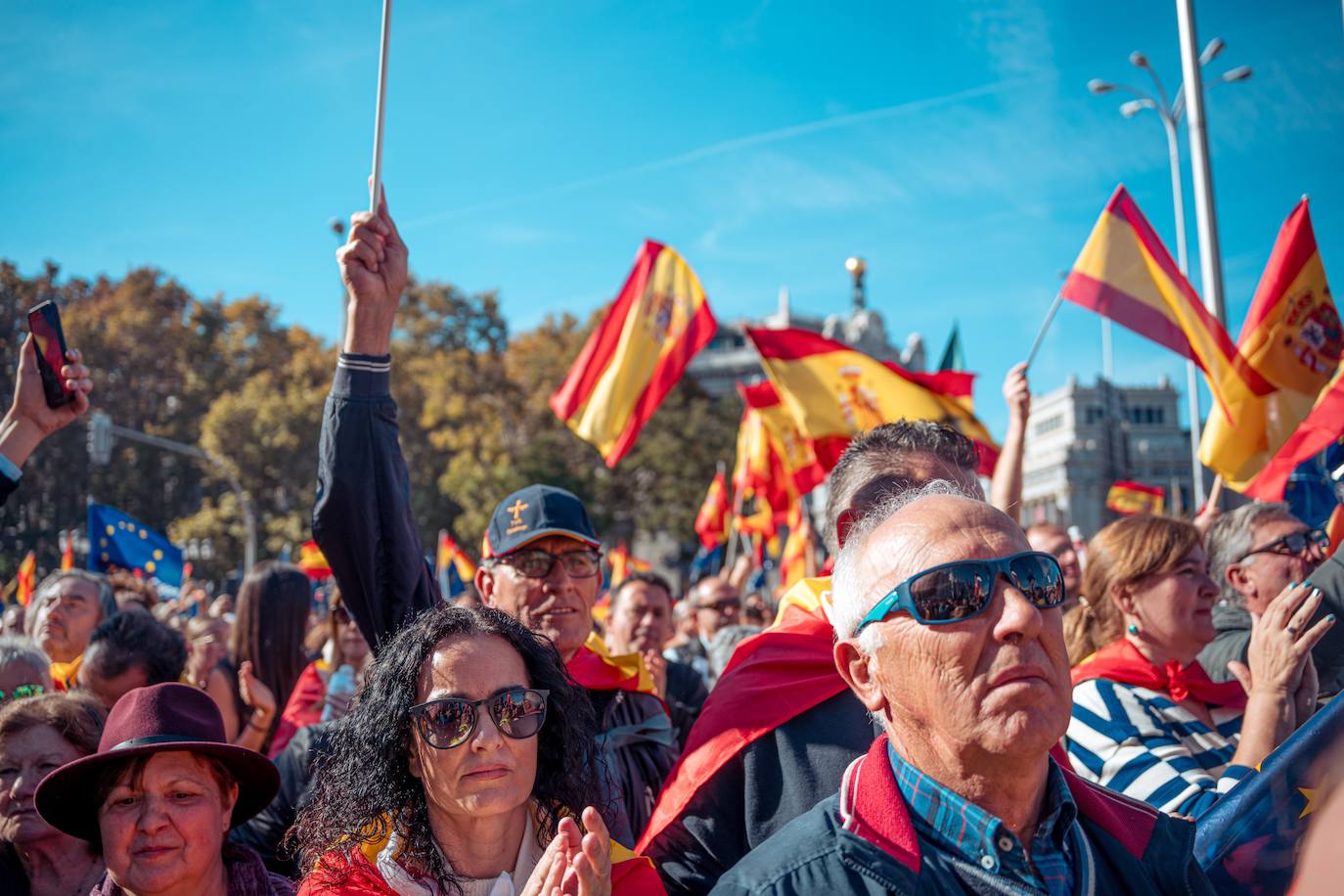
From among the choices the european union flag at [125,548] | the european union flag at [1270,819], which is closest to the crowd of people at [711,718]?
the european union flag at [1270,819]

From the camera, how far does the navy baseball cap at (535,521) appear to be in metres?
3.75

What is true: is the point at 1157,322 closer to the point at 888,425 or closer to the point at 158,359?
the point at 888,425

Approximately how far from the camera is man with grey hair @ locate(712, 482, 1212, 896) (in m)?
1.84

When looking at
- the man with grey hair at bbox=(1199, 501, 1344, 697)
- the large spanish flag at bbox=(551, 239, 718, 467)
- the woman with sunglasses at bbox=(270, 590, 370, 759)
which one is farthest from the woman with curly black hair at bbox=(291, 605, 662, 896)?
the large spanish flag at bbox=(551, 239, 718, 467)

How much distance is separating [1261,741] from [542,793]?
180cm

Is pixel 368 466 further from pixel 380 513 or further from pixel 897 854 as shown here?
pixel 897 854

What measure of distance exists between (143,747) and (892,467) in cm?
195

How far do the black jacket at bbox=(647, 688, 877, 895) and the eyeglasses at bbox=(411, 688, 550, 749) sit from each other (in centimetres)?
43

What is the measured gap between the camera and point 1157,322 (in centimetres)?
652

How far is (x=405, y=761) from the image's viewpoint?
8.39 feet

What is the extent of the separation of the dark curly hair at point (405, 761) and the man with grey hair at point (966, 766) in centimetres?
83

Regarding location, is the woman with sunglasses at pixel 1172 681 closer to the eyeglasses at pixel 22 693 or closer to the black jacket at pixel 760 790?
the black jacket at pixel 760 790

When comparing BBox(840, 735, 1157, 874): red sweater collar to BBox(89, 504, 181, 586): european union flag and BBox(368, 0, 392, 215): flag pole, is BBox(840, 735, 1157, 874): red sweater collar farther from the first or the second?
BBox(89, 504, 181, 586): european union flag

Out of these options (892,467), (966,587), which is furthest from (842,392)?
(966,587)
